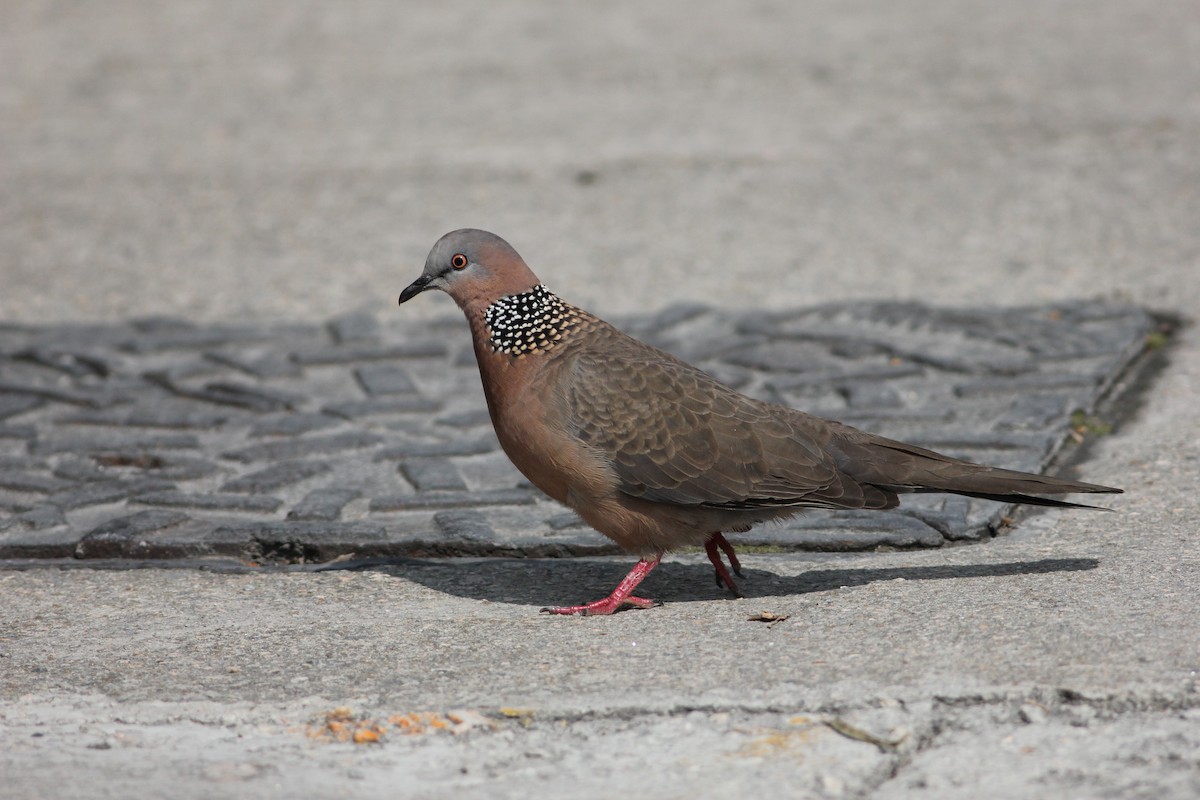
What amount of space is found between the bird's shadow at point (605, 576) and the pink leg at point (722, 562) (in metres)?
0.04

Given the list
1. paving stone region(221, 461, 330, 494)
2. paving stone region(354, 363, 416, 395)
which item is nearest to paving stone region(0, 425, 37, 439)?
paving stone region(221, 461, 330, 494)

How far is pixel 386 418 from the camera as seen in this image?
21.5ft

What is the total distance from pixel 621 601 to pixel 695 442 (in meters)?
0.55

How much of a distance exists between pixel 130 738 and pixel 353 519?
184 cm

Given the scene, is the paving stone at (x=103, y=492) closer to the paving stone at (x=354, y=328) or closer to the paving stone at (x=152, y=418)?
the paving stone at (x=152, y=418)

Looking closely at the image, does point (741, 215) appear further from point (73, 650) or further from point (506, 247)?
point (73, 650)

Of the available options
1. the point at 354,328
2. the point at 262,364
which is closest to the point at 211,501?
the point at 262,364

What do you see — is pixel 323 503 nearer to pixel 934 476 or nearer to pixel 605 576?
pixel 605 576

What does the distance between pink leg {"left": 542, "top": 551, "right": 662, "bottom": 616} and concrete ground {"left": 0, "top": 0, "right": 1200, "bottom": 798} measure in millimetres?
97

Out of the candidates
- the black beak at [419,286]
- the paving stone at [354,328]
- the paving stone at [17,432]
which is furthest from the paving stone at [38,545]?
the paving stone at [354,328]

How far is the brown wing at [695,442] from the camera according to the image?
4402 millimetres

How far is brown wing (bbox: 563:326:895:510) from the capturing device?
4.40 meters

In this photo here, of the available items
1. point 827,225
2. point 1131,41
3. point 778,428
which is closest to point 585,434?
point 778,428

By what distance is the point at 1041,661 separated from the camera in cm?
368
